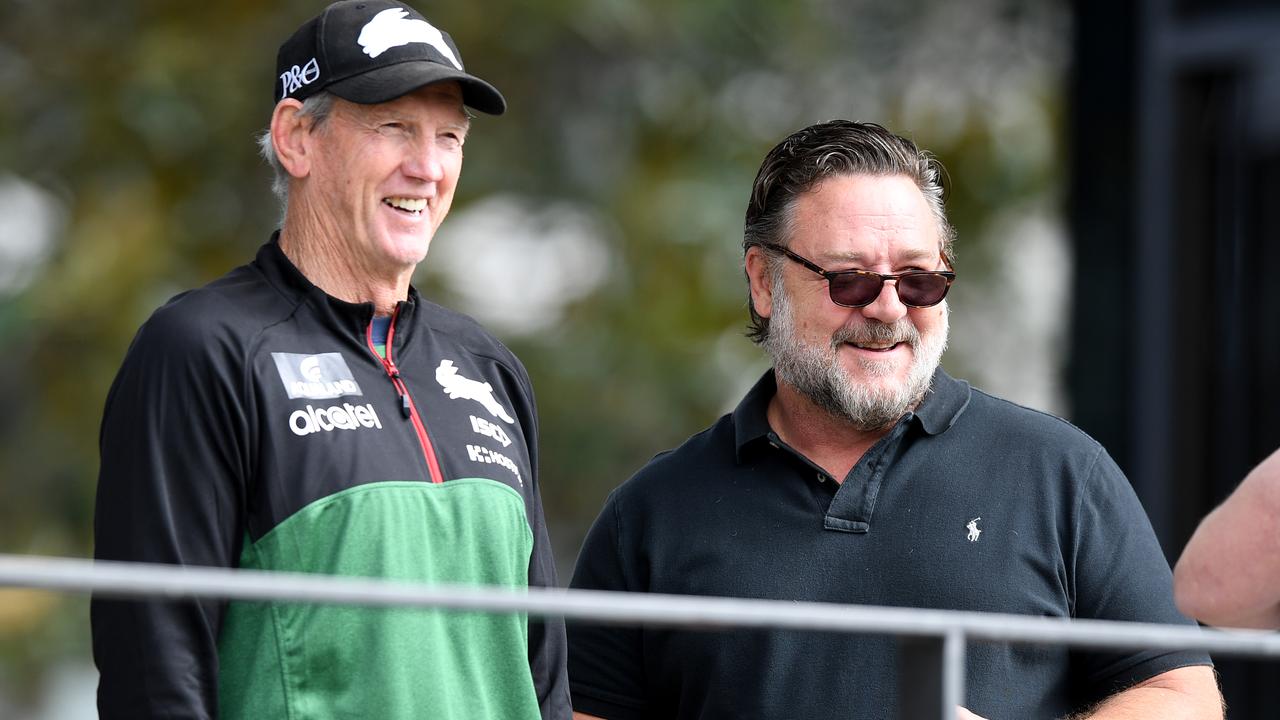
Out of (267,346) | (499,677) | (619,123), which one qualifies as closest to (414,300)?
(267,346)

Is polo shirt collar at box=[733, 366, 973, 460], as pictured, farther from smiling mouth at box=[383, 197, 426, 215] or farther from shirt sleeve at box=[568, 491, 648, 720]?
smiling mouth at box=[383, 197, 426, 215]

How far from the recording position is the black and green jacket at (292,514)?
1.98m

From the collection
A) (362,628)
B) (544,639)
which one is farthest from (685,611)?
A: (544,639)

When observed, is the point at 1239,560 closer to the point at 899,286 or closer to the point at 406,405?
the point at 899,286

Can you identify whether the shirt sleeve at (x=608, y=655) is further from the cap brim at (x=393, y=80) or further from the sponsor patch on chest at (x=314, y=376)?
the cap brim at (x=393, y=80)

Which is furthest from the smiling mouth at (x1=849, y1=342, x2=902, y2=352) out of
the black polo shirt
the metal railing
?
the metal railing

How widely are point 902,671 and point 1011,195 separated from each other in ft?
26.7

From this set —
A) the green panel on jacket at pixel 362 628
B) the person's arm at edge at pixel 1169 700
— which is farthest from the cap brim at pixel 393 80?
the person's arm at edge at pixel 1169 700

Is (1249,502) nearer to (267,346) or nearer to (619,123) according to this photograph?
(267,346)

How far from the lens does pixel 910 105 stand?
9.41 m

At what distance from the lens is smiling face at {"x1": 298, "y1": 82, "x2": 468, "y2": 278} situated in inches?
89.4

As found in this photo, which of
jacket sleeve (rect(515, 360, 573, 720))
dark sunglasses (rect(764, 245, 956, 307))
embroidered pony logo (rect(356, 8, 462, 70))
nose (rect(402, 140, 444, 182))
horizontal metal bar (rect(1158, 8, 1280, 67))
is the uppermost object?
horizontal metal bar (rect(1158, 8, 1280, 67))

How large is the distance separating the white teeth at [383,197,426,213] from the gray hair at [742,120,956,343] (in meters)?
0.69

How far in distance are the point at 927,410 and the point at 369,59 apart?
1.00 m
